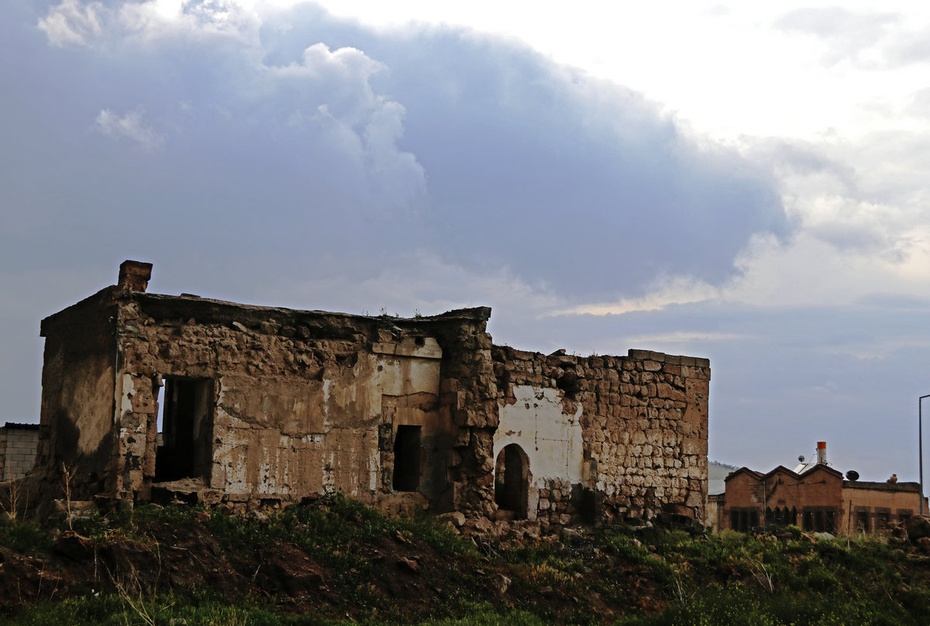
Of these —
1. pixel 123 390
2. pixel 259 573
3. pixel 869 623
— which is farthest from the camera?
pixel 123 390

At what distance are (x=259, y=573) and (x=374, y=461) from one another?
4297 mm

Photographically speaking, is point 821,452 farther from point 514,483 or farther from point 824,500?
point 514,483

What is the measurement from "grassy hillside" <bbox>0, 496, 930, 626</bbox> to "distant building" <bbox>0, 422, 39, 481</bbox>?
9340mm

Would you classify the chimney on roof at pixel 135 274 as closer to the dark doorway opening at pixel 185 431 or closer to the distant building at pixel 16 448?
the dark doorway opening at pixel 185 431

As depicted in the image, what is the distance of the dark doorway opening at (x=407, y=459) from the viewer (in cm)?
1875

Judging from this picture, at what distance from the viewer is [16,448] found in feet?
77.3

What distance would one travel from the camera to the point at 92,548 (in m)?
13.3

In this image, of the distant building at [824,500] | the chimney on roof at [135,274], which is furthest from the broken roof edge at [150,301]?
the distant building at [824,500]

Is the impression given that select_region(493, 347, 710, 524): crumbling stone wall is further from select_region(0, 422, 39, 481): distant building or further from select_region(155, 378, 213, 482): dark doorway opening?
select_region(0, 422, 39, 481): distant building

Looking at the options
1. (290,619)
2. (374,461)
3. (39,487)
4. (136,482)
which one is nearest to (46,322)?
(39,487)

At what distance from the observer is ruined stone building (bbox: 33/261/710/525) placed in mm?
16453

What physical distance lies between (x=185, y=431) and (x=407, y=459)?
365cm

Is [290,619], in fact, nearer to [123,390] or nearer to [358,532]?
[358,532]

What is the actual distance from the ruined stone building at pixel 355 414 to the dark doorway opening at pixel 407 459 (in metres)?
0.03
